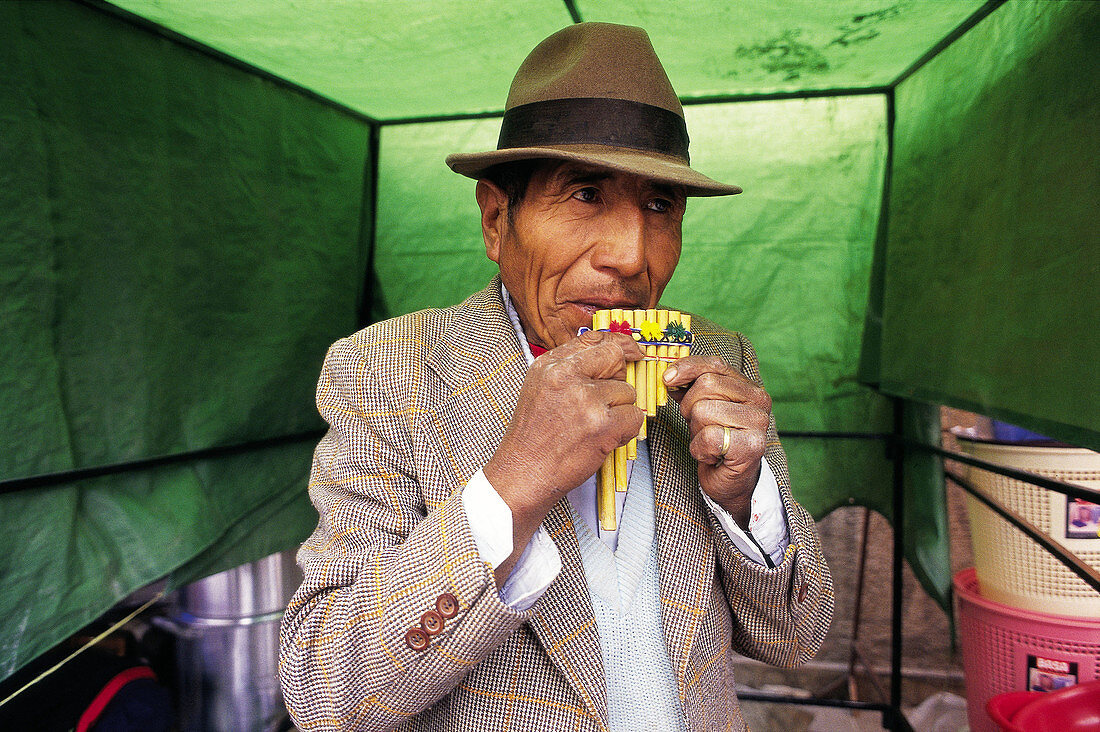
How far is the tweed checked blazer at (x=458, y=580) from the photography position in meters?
1.34

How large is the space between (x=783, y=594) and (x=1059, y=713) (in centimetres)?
140

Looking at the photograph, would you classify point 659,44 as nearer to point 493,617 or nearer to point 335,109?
point 335,109

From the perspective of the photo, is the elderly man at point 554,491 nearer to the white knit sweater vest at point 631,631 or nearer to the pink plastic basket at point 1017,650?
the white knit sweater vest at point 631,631

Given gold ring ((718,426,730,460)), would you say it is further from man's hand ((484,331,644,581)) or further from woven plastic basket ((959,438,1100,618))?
woven plastic basket ((959,438,1100,618))

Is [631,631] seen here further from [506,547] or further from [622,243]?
[622,243]

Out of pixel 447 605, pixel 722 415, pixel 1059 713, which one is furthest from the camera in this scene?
pixel 1059 713

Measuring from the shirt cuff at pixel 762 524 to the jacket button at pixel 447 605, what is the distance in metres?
0.64

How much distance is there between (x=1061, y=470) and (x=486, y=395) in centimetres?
223

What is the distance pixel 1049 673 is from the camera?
8.82 ft

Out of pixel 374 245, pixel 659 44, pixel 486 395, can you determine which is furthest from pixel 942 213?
pixel 374 245

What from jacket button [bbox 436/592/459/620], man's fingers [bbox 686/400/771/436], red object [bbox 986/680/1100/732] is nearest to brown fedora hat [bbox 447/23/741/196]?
man's fingers [bbox 686/400/771/436]

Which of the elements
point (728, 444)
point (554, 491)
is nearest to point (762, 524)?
point (728, 444)

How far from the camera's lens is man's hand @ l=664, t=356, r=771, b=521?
146 centimetres

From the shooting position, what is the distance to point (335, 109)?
3.26 meters
